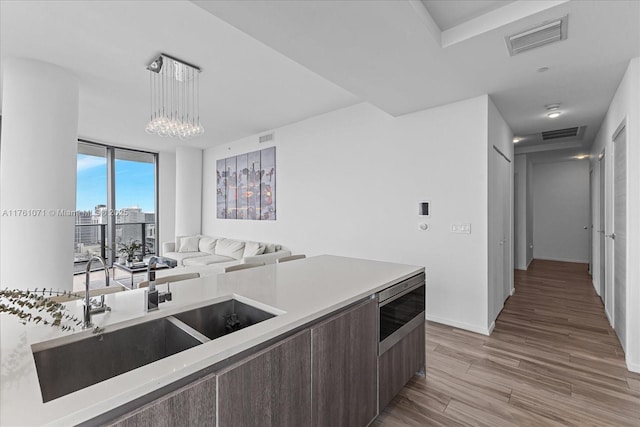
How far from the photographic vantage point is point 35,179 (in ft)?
10.2

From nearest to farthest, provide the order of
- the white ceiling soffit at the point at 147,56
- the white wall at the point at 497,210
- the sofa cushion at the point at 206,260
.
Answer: the white ceiling soffit at the point at 147,56
the white wall at the point at 497,210
the sofa cushion at the point at 206,260

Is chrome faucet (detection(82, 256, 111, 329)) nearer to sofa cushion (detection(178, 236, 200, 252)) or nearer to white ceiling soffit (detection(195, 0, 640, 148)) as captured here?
white ceiling soffit (detection(195, 0, 640, 148))

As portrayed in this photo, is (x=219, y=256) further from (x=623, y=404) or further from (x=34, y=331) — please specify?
(x=623, y=404)

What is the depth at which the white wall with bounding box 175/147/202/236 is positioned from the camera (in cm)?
720

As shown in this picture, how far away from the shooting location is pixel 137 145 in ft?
22.5

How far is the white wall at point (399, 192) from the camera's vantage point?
3.35 meters

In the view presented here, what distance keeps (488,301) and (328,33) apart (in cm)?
308

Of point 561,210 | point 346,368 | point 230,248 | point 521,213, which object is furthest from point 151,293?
point 561,210

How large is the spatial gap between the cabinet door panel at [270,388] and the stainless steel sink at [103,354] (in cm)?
23

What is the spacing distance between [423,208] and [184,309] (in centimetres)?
301

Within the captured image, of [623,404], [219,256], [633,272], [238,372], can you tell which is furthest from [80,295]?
[219,256]

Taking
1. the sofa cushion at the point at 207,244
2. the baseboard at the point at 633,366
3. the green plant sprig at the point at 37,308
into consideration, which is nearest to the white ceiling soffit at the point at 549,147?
the baseboard at the point at 633,366

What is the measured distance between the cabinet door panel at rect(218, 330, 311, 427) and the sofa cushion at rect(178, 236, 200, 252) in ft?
20.1

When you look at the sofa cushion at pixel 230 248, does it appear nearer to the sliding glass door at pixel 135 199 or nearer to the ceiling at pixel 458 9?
the sliding glass door at pixel 135 199
